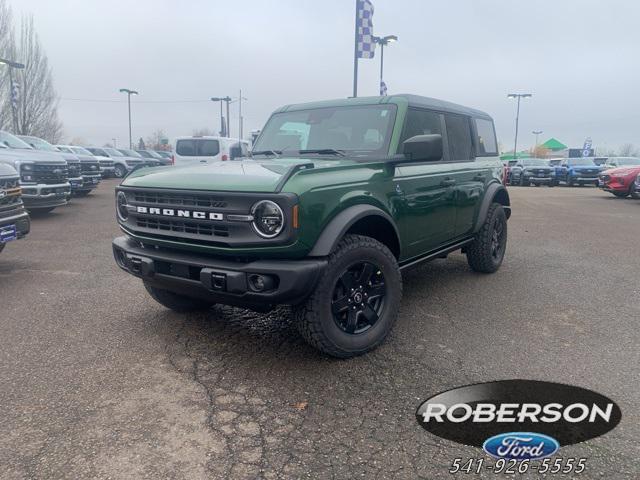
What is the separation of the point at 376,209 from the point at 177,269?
4.67 ft

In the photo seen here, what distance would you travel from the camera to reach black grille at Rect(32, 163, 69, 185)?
9.59 metres

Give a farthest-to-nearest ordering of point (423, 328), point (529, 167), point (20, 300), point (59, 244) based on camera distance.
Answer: point (529, 167) < point (59, 244) < point (20, 300) < point (423, 328)

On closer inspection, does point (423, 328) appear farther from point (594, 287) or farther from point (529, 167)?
point (529, 167)

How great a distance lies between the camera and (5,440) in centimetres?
248

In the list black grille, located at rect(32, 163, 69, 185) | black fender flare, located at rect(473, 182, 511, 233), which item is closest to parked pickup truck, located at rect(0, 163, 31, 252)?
black grille, located at rect(32, 163, 69, 185)

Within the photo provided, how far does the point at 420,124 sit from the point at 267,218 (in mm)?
2071

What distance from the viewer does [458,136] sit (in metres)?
5.16

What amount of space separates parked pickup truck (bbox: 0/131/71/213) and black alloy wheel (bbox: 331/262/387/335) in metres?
8.29

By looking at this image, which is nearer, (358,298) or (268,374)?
(268,374)

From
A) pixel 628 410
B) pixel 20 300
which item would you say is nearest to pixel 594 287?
pixel 628 410

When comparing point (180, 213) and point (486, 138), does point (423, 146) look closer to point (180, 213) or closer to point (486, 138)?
point (180, 213)

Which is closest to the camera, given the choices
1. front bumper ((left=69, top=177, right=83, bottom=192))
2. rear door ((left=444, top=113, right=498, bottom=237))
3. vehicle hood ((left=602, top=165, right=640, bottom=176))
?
rear door ((left=444, top=113, right=498, bottom=237))

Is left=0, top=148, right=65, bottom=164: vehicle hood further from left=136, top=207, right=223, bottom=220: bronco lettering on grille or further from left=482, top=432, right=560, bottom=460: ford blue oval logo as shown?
left=482, top=432, right=560, bottom=460: ford blue oval logo

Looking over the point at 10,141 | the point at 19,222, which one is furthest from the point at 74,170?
the point at 19,222
